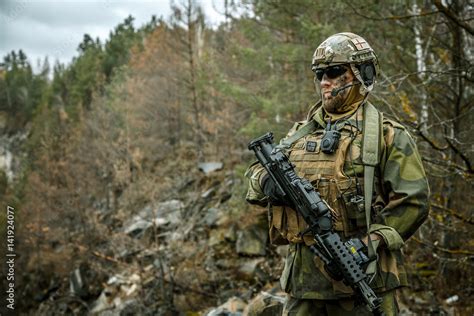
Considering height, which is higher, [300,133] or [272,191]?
[300,133]

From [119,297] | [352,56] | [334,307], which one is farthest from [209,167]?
[334,307]

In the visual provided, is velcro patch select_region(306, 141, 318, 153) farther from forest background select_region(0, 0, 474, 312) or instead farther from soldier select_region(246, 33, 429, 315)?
forest background select_region(0, 0, 474, 312)

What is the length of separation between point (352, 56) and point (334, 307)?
139cm

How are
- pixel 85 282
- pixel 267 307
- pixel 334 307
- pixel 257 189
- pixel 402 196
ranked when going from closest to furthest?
pixel 402 196 < pixel 334 307 < pixel 257 189 < pixel 267 307 < pixel 85 282

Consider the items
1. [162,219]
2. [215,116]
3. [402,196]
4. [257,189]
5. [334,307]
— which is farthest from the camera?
[215,116]

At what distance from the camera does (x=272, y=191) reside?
107 inches

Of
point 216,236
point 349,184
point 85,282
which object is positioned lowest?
point 85,282

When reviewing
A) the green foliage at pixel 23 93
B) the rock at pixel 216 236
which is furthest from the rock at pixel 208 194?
the green foliage at pixel 23 93

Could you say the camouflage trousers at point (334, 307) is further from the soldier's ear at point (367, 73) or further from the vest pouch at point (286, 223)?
the soldier's ear at point (367, 73)

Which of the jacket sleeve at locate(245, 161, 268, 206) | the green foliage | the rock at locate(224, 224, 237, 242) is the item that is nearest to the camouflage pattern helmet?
the jacket sleeve at locate(245, 161, 268, 206)

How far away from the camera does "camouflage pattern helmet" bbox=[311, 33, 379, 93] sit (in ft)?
9.14

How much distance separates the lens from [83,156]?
26641mm

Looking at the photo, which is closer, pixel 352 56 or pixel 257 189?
pixel 352 56

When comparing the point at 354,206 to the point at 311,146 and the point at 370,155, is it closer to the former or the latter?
the point at 370,155
